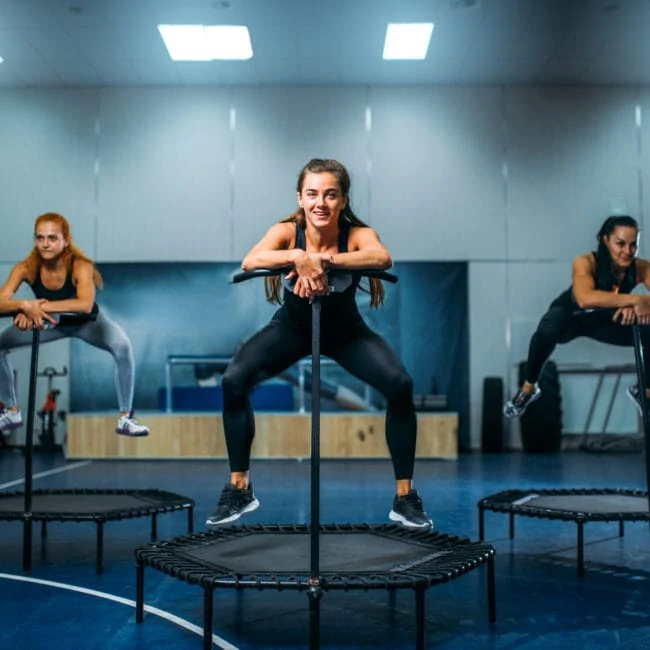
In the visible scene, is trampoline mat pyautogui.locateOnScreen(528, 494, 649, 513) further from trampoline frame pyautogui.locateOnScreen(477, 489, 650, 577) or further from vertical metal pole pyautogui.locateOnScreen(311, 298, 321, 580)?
vertical metal pole pyautogui.locateOnScreen(311, 298, 321, 580)

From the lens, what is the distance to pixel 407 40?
7258 mm

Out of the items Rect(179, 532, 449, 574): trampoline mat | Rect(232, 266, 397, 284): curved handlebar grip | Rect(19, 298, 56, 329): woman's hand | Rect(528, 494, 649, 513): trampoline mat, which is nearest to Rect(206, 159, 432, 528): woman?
Rect(179, 532, 449, 574): trampoline mat

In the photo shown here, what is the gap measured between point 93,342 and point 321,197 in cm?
171

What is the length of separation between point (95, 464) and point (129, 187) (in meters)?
2.88

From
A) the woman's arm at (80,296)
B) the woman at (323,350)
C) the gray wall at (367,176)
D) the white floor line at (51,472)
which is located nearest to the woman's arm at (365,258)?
the woman at (323,350)

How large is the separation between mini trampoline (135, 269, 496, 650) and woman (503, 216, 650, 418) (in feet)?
4.33

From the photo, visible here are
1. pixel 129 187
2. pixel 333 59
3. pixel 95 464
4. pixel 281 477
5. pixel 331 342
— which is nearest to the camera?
pixel 331 342

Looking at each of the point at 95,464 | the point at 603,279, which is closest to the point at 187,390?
the point at 95,464

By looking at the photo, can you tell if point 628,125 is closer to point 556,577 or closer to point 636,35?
point 636,35

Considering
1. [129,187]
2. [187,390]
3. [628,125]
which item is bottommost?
[187,390]

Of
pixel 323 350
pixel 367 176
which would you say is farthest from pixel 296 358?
pixel 367 176

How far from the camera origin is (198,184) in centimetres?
814

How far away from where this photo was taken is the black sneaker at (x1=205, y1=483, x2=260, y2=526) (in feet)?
7.91

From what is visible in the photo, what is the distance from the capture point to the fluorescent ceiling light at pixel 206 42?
7055mm
